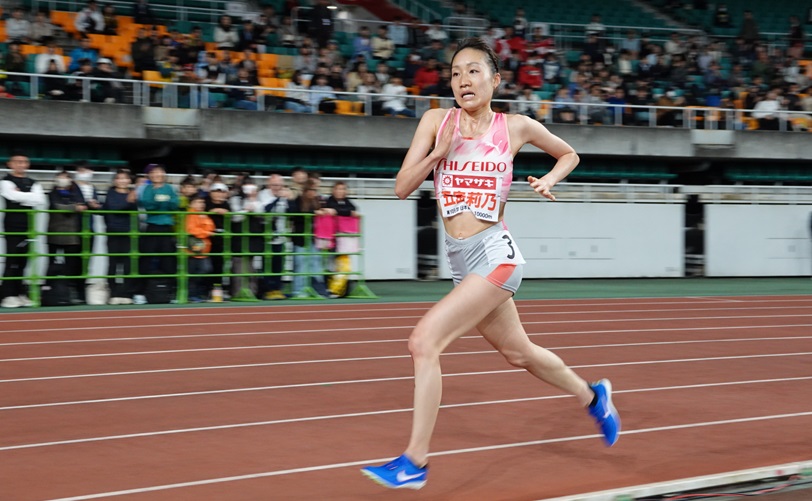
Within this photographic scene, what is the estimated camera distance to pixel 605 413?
5258mm

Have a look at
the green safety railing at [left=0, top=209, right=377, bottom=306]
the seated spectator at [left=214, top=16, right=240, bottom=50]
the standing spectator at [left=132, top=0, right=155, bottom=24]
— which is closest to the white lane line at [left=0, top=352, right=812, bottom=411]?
the green safety railing at [left=0, top=209, right=377, bottom=306]

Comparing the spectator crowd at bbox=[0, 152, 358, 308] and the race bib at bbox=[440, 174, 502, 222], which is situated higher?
the race bib at bbox=[440, 174, 502, 222]

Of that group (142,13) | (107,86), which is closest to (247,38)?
(142,13)

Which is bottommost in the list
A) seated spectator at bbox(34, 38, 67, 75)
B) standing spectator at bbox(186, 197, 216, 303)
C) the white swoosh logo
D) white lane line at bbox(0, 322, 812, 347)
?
white lane line at bbox(0, 322, 812, 347)

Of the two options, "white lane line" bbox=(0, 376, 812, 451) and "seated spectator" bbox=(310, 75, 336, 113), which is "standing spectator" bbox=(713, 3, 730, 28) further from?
"white lane line" bbox=(0, 376, 812, 451)

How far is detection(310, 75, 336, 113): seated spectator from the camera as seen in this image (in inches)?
870

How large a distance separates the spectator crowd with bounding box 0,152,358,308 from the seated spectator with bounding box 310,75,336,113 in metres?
5.85

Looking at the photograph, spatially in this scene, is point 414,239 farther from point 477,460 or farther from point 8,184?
point 477,460

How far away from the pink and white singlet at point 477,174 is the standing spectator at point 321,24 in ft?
64.1

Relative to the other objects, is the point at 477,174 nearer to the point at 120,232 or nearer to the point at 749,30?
the point at 120,232

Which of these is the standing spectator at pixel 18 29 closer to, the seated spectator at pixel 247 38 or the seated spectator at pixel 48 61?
the seated spectator at pixel 48 61

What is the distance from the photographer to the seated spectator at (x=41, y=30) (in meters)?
20.2

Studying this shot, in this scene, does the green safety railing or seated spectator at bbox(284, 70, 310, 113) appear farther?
seated spectator at bbox(284, 70, 310, 113)

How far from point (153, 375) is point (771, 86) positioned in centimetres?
2361
